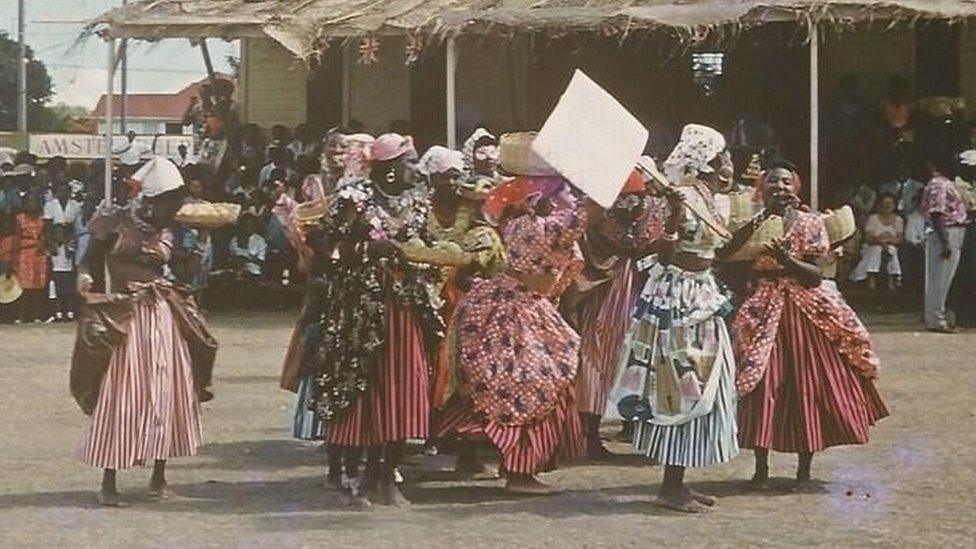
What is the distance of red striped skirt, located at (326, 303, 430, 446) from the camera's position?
889cm

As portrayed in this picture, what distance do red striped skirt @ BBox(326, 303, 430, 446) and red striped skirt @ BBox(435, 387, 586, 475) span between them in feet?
1.21

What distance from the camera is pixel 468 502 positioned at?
30.2 ft

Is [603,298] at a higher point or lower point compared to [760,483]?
higher

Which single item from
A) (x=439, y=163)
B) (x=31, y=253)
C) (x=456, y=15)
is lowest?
(x=31, y=253)

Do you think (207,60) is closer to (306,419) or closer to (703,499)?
(306,419)

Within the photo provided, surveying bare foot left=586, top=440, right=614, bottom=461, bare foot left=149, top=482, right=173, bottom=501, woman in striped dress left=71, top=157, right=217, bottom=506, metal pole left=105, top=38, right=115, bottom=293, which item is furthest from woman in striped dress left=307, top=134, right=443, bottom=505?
metal pole left=105, top=38, right=115, bottom=293

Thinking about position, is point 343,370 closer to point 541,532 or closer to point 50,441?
point 541,532

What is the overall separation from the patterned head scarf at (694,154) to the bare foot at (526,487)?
5.12 ft

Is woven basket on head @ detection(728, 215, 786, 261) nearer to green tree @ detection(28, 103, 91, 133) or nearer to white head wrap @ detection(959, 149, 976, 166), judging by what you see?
white head wrap @ detection(959, 149, 976, 166)

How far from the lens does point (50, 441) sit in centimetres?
1164

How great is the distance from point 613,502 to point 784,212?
153 cm

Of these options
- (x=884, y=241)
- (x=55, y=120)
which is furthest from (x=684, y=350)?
(x=55, y=120)

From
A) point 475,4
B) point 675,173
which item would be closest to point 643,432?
point 675,173

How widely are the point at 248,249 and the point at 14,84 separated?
5708 cm
